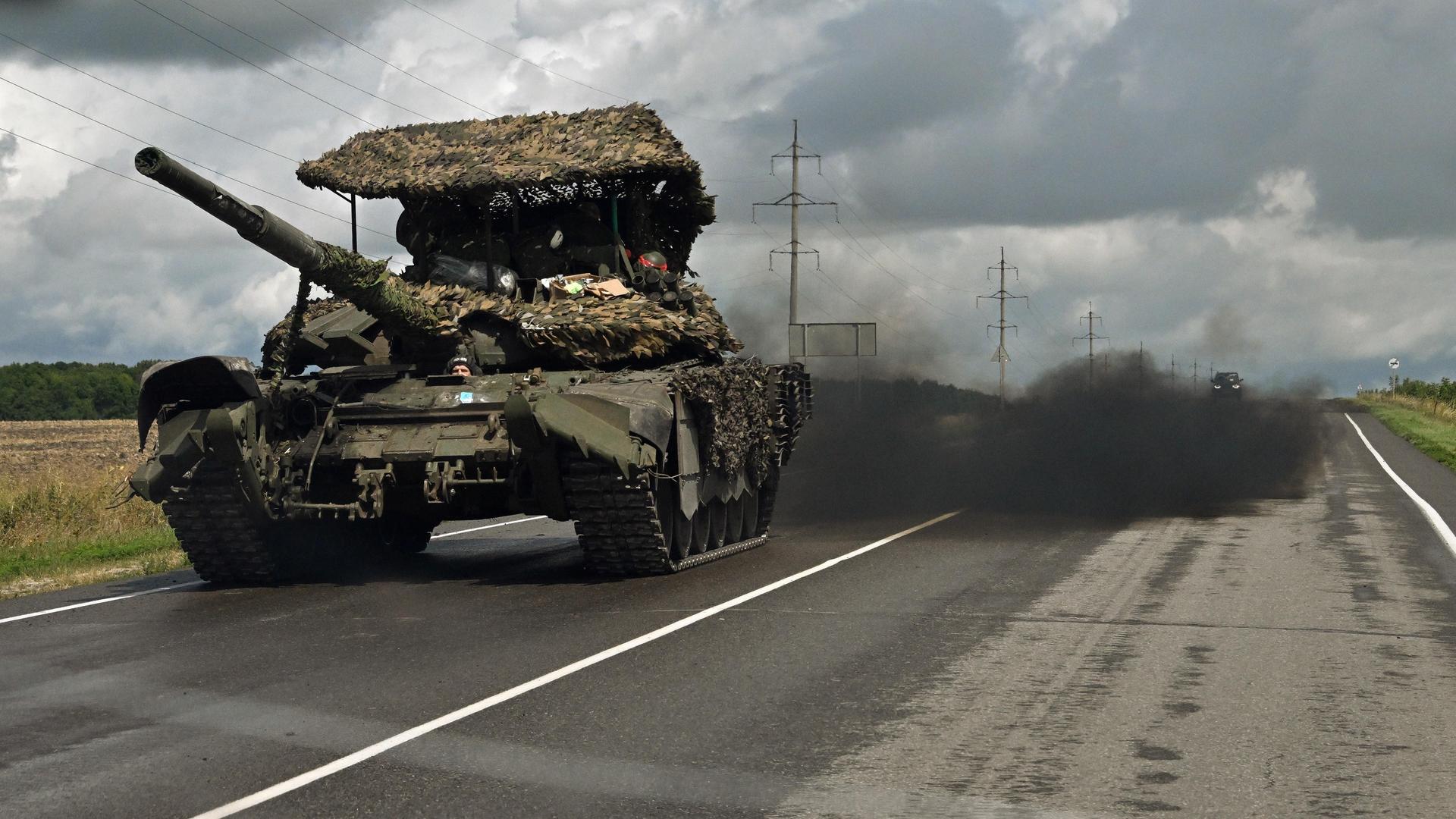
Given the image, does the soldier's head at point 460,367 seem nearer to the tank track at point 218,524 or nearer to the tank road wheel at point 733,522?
the tank track at point 218,524

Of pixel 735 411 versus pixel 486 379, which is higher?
pixel 486 379

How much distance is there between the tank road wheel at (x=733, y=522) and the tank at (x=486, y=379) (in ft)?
0.09

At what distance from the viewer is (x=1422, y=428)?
5675cm

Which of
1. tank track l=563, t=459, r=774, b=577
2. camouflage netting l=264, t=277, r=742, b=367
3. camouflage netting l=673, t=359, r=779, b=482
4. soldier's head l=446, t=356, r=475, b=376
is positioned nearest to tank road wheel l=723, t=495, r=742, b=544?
camouflage netting l=673, t=359, r=779, b=482

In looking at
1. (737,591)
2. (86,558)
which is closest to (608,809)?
(737,591)

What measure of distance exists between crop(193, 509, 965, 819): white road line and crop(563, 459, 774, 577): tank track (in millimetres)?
1053

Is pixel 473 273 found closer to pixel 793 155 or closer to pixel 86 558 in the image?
pixel 86 558

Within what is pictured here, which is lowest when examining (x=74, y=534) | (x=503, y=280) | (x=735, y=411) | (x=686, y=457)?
(x=74, y=534)

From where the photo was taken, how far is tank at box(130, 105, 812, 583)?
504 inches

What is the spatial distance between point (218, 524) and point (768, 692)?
6723mm

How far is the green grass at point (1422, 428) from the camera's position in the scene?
39.8m

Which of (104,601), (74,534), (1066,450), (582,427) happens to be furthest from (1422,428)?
(104,601)

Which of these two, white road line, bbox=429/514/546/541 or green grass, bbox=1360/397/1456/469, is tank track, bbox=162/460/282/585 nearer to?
white road line, bbox=429/514/546/541

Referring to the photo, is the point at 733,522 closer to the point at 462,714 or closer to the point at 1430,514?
the point at 462,714
